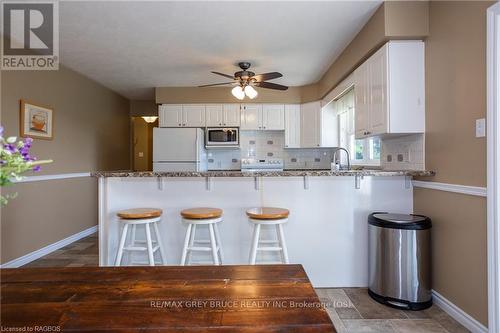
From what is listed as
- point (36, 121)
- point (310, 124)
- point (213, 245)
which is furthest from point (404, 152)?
point (36, 121)

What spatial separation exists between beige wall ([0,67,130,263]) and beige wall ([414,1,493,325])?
4.08 metres

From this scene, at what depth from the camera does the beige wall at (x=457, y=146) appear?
5.69 ft

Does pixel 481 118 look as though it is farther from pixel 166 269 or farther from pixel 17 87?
pixel 17 87

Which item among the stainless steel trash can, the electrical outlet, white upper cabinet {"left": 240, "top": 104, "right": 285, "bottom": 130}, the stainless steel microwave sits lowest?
the stainless steel trash can

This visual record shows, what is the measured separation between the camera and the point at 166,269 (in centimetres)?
109

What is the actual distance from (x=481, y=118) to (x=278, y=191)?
59.1 inches

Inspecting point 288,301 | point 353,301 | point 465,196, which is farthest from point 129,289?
point 465,196

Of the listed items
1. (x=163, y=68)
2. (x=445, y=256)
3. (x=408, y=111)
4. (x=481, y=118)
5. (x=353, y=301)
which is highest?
(x=163, y=68)

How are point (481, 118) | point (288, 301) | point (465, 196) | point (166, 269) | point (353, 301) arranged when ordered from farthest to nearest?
point (353, 301), point (465, 196), point (481, 118), point (166, 269), point (288, 301)

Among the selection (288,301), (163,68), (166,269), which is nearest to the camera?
(288,301)

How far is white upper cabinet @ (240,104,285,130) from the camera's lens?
4910mm

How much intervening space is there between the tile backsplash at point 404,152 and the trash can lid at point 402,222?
48 centimetres

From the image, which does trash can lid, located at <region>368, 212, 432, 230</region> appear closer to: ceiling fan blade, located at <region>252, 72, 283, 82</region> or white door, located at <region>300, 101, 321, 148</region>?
ceiling fan blade, located at <region>252, 72, 283, 82</region>

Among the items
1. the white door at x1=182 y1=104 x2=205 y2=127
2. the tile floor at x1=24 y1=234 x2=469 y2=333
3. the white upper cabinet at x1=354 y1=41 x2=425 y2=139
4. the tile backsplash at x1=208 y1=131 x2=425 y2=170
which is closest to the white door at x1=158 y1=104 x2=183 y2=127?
the white door at x1=182 y1=104 x2=205 y2=127
